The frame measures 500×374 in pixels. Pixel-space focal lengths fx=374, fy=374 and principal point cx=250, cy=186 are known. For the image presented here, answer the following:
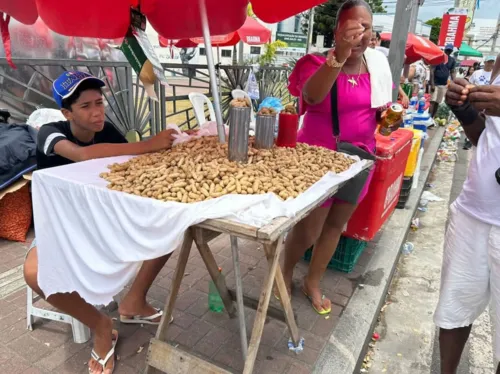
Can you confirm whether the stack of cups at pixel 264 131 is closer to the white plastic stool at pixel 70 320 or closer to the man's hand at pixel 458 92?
the man's hand at pixel 458 92

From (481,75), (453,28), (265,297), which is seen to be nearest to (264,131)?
(265,297)

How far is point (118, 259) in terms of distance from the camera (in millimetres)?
1615

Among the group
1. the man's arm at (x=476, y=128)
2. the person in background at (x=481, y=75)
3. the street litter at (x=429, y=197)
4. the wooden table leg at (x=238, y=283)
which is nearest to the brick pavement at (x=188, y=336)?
the wooden table leg at (x=238, y=283)

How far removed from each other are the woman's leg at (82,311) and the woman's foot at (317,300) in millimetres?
1397

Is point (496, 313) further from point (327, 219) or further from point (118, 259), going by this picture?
point (118, 259)

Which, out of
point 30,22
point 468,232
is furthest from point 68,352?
point 468,232

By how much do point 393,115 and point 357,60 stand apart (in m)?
0.44

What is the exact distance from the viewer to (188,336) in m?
2.41

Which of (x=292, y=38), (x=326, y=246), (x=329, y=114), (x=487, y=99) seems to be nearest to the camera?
(x=487, y=99)

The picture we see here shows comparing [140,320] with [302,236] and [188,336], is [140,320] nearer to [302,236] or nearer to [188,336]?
[188,336]

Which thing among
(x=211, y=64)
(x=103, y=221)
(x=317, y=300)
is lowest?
(x=317, y=300)

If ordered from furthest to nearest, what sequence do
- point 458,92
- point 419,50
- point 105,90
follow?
point 419,50 → point 105,90 → point 458,92

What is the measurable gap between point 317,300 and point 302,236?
541 millimetres

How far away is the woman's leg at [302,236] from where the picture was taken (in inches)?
97.4
